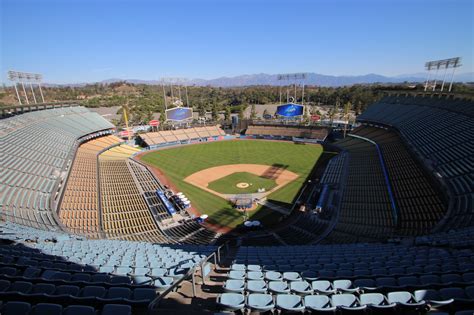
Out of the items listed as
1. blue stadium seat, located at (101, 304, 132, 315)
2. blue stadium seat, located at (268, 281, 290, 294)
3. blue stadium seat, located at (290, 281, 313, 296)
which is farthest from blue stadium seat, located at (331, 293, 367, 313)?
blue stadium seat, located at (101, 304, 132, 315)

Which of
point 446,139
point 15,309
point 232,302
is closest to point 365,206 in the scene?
point 446,139

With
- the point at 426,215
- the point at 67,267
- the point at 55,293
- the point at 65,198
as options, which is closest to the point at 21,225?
the point at 65,198

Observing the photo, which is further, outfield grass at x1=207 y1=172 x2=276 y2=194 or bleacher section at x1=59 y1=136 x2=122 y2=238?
outfield grass at x1=207 y1=172 x2=276 y2=194

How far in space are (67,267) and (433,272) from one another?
13886 millimetres

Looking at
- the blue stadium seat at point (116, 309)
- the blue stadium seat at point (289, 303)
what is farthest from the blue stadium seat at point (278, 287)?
the blue stadium seat at point (116, 309)

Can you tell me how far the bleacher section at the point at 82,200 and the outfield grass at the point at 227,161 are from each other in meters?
12.4

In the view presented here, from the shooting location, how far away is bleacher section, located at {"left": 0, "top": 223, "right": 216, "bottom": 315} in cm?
678

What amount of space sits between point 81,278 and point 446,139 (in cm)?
4066

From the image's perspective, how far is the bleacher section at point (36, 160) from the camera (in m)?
21.5

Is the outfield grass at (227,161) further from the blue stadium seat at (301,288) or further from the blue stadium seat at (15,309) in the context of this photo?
the blue stadium seat at (15,309)

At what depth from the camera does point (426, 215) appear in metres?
22.7

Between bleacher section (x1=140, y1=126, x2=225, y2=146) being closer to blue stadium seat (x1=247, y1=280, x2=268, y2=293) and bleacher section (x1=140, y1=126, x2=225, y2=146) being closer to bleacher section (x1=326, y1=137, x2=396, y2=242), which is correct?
bleacher section (x1=326, y1=137, x2=396, y2=242)

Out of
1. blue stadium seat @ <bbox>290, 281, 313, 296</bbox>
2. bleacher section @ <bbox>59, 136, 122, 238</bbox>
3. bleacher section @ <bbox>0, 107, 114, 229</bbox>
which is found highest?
blue stadium seat @ <bbox>290, 281, 313, 296</bbox>

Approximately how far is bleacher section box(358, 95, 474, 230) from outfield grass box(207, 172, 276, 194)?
21.6 meters
